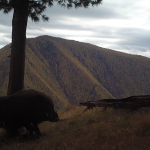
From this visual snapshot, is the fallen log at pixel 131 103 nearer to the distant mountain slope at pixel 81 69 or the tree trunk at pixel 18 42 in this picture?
the tree trunk at pixel 18 42

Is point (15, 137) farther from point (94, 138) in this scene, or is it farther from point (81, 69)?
point (81, 69)

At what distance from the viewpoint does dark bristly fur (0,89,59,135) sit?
6.98 meters

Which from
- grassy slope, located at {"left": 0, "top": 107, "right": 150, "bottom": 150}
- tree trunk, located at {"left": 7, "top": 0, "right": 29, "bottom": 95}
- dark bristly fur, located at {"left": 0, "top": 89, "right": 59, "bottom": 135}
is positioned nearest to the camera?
grassy slope, located at {"left": 0, "top": 107, "right": 150, "bottom": 150}

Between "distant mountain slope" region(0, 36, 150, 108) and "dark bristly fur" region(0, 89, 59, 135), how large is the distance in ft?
357

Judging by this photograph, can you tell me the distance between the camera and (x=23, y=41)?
9.67 m

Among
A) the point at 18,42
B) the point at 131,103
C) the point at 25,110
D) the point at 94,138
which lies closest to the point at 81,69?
the point at 18,42

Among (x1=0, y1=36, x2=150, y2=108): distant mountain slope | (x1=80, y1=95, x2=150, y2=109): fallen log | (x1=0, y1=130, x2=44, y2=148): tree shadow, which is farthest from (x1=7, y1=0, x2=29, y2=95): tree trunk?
(x1=0, y1=36, x2=150, y2=108): distant mountain slope

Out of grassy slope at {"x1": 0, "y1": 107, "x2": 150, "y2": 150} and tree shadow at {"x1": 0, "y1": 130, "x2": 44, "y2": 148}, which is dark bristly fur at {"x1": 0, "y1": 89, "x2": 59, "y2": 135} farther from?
grassy slope at {"x1": 0, "y1": 107, "x2": 150, "y2": 150}

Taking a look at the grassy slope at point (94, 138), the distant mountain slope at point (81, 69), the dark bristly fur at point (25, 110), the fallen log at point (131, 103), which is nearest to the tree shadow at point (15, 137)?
the grassy slope at point (94, 138)

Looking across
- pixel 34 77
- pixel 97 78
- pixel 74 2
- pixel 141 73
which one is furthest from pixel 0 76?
pixel 74 2

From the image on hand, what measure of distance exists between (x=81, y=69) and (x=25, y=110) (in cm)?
15026

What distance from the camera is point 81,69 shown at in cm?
15725

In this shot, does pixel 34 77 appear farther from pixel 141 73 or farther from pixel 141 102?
pixel 141 102

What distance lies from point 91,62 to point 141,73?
34.6m
